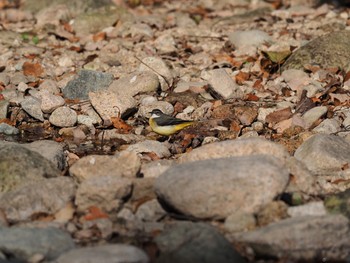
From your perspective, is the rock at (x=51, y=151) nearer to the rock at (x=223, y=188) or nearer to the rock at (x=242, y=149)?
the rock at (x=242, y=149)

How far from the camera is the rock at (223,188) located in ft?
18.5

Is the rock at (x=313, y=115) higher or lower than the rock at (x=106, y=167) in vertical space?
lower

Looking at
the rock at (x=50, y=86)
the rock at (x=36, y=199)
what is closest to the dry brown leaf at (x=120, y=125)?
the rock at (x=50, y=86)

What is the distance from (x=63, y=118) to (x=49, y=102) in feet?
1.05

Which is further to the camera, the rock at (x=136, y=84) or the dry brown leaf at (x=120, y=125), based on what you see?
the rock at (x=136, y=84)

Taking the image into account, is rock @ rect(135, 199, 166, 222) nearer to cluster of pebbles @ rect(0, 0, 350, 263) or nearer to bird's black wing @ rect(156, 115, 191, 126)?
cluster of pebbles @ rect(0, 0, 350, 263)

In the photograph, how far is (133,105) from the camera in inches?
346

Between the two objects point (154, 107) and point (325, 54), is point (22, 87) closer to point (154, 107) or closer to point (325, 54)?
point (154, 107)

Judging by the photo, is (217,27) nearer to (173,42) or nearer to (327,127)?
(173,42)

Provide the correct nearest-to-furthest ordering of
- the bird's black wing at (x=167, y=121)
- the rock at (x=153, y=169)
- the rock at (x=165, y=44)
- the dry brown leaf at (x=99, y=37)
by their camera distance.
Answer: the rock at (x=153, y=169) → the bird's black wing at (x=167, y=121) → the rock at (x=165, y=44) → the dry brown leaf at (x=99, y=37)

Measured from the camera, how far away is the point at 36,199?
19.7ft

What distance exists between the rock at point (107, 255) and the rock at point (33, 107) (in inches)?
151

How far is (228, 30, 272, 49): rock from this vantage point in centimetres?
1084

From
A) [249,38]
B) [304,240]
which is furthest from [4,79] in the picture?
[304,240]
